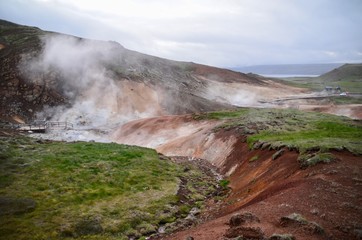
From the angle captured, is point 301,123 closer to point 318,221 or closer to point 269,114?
point 269,114

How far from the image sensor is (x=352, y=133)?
1172 inches

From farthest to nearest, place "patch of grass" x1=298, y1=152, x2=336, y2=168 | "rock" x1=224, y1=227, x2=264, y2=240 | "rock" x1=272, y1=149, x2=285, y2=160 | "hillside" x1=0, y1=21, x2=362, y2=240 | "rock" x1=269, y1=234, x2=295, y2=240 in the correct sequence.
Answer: "rock" x1=272, y1=149, x2=285, y2=160 < "patch of grass" x1=298, y1=152, x2=336, y2=168 < "hillside" x1=0, y1=21, x2=362, y2=240 < "rock" x1=224, y1=227, x2=264, y2=240 < "rock" x1=269, y1=234, x2=295, y2=240

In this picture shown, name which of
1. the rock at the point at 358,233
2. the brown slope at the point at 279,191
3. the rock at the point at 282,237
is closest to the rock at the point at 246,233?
the brown slope at the point at 279,191

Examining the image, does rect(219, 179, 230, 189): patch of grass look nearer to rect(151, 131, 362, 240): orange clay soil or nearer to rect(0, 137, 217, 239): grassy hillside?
rect(0, 137, 217, 239): grassy hillside

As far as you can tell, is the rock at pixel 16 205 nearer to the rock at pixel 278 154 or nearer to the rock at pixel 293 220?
the rock at pixel 293 220

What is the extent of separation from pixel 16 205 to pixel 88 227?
4765mm

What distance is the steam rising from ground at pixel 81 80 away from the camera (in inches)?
2208

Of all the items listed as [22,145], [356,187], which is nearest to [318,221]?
[356,187]

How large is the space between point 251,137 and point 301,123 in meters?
8.51

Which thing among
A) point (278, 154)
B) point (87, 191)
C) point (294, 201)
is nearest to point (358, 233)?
point (294, 201)

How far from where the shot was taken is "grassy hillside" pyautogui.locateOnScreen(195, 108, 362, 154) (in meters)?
23.7

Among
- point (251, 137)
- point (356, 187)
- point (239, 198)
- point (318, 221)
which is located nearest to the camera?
point (318, 221)

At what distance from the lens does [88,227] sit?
669 inches

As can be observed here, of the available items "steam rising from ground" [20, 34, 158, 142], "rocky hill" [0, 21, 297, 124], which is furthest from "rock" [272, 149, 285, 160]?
"rocky hill" [0, 21, 297, 124]
